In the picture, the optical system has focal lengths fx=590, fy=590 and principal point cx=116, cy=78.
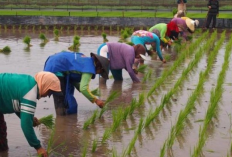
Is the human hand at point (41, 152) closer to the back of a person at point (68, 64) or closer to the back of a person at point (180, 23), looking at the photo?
the back of a person at point (68, 64)

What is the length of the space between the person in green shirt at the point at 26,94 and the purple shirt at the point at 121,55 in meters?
3.79

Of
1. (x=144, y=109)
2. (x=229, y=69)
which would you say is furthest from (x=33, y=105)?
(x=229, y=69)

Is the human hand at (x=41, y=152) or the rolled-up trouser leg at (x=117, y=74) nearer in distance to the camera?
the human hand at (x=41, y=152)

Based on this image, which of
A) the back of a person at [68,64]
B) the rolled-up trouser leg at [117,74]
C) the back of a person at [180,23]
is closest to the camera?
the back of a person at [68,64]

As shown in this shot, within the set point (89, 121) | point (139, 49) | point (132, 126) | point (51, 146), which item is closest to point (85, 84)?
point (89, 121)

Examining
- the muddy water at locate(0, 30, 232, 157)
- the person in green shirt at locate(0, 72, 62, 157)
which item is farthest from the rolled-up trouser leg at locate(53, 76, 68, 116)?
the person in green shirt at locate(0, 72, 62, 157)

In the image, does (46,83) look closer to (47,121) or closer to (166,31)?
(47,121)

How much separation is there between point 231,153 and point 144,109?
2.10 metres

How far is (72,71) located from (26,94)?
1.99 meters

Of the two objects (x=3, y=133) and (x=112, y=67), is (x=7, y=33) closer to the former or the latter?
(x=112, y=67)

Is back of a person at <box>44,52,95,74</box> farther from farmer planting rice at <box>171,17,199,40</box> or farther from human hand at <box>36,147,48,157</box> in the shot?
farmer planting rice at <box>171,17,199,40</box>

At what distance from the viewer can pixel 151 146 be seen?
19.4 ft

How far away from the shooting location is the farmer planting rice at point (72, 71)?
7.04 meters

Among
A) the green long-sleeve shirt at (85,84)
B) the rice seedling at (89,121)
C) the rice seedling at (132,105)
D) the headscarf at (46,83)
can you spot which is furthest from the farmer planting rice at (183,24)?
the headscarf at (46,83)
